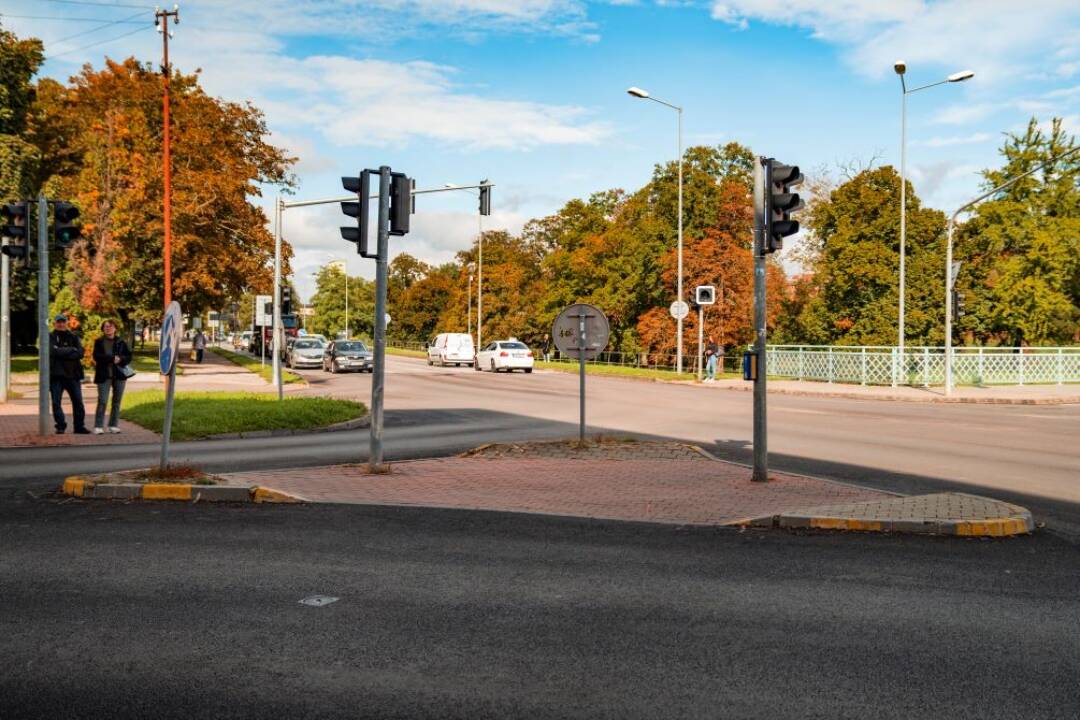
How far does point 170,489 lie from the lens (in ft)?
29.6

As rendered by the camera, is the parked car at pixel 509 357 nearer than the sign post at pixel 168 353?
No

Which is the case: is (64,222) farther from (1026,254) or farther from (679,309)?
(1026,254)

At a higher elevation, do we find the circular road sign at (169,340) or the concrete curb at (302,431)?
the circular road sign at (169,340)

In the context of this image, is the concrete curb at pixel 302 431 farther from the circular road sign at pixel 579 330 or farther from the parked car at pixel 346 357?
the parked car at pixel 346 357

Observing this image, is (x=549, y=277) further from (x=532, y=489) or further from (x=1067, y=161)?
(x=532, y=489)

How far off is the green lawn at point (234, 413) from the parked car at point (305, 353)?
24.3 metres

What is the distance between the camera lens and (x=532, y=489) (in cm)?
960

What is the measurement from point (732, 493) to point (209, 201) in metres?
33.4

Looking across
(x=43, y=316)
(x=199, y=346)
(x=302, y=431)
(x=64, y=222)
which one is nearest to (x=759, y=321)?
(x=302, y=431)

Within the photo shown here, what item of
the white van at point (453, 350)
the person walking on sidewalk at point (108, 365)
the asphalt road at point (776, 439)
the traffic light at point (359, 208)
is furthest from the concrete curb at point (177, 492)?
the white van at point (453, 350)

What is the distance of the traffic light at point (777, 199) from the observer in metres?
9.80

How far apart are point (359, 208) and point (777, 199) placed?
487cm

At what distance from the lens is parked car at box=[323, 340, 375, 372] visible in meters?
42.5

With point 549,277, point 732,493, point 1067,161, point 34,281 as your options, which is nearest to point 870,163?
point 1067,161
